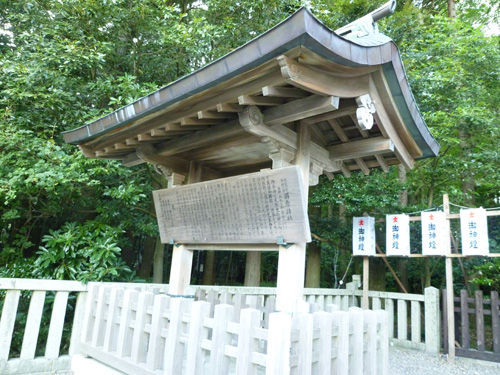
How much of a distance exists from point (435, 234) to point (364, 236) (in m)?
1.38

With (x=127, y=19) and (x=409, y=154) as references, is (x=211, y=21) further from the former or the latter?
(x=409, y=154)

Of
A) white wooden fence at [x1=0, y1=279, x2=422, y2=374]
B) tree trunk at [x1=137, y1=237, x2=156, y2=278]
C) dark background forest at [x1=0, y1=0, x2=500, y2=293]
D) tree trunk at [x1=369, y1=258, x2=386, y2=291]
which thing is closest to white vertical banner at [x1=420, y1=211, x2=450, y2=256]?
dark background forest at [x1=0, y1=0, x2=500, y2=293]

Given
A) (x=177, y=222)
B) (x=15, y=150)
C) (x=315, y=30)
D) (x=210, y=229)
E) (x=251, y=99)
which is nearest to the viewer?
(x=315, y=30)

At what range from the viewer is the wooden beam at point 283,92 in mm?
2205

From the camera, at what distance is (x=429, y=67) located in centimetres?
773

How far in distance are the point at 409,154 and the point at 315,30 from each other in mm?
2192

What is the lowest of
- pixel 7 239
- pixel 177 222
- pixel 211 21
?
pixel 7 239

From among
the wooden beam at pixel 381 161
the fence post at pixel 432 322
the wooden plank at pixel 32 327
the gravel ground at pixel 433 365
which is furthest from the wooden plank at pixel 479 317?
the wooden plank at pixel 32 327

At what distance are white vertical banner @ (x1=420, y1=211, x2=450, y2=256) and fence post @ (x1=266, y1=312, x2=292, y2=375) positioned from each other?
5108 millimetres

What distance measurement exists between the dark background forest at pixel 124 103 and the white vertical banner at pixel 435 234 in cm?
120

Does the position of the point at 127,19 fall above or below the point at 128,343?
above

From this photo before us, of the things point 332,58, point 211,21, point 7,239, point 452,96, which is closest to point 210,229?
point 332,58

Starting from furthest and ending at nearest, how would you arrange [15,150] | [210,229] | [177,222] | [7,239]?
[7,239] → [15,150] → [177,222] → [210,229]

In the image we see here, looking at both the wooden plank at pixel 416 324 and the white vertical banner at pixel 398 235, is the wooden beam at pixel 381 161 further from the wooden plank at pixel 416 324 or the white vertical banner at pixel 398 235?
the wooden plank at pixel 416 324
